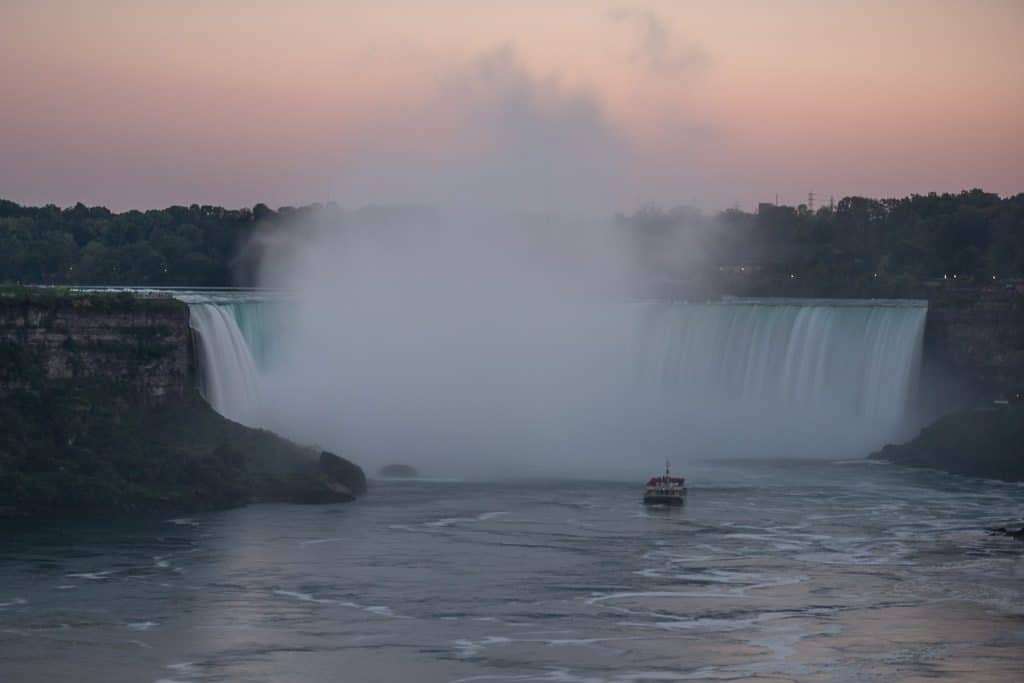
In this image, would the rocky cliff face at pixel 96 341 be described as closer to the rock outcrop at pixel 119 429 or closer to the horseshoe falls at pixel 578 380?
the rock outcrop at pixel 119 429

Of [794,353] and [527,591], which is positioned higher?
[794,353]

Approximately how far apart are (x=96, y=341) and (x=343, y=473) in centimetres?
751

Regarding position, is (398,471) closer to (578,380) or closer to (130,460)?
(130,460)

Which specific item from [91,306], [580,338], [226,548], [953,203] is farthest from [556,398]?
[953,203]

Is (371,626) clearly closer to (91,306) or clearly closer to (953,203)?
(91,306)

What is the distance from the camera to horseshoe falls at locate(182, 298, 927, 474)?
203 ft

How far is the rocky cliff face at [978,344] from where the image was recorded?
211ft

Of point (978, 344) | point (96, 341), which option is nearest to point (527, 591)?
point (96, 341)

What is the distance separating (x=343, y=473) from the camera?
50750mm

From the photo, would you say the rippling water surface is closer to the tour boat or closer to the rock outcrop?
the tour boat

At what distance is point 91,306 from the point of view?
51750 millimetres

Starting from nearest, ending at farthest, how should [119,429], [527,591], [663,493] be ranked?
[527,591] → [663,493] → [119,429]

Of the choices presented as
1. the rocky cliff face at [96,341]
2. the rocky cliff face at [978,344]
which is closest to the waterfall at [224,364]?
the rocky cliff face at [96,341]

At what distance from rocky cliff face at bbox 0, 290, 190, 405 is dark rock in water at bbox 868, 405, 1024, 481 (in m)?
22.2
